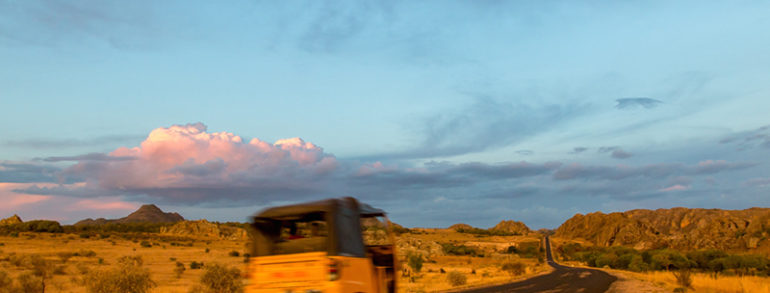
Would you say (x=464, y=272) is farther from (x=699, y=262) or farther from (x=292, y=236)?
(x=699, y=262)

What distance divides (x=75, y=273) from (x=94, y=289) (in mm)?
15326

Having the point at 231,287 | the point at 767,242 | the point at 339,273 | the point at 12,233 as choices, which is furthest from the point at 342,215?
the point at 767,242

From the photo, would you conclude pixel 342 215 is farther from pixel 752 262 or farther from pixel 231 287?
pixel 752 262

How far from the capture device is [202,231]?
335ft

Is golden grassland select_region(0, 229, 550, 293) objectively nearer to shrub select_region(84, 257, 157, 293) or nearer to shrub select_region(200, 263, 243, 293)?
shrub select_region(84, 257, 157, 293)

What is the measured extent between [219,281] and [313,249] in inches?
631

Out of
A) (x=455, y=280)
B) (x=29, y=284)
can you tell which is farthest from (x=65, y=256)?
(x=455, y=280)

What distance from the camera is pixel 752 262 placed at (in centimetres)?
7400

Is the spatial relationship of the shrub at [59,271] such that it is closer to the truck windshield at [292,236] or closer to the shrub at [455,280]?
the shrub at [455,280]

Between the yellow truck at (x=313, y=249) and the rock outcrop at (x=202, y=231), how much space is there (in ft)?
283

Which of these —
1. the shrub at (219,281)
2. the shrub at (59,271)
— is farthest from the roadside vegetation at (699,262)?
the shrub at (59,271)

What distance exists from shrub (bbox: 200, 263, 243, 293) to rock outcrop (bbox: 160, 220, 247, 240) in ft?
232

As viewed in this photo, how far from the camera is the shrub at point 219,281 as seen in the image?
78.7 feet

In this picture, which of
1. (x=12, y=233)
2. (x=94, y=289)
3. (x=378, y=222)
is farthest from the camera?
(x=12, y=233)
